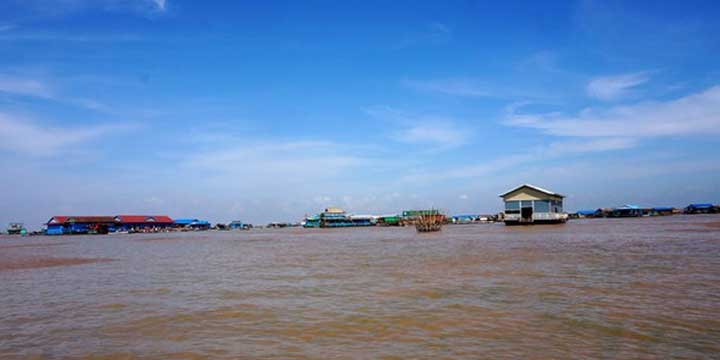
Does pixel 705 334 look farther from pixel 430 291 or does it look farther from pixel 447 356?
pixel 430 291

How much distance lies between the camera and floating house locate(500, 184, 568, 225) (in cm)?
4800

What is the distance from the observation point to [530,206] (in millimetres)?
48531

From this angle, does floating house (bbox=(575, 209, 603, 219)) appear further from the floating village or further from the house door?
the house door

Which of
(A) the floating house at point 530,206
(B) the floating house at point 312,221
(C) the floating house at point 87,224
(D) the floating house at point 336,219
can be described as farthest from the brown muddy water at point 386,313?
(B) the floating house at point 312,221

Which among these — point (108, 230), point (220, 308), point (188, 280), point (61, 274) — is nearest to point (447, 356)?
point (220, 308)

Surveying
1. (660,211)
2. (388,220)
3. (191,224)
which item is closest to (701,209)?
(660,211)

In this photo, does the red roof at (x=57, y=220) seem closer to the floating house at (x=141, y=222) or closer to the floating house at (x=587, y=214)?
the floating house at (x=141, y=222)

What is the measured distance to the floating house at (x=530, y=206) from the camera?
157 feet

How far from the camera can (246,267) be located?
17938mm

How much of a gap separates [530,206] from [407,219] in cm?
4652

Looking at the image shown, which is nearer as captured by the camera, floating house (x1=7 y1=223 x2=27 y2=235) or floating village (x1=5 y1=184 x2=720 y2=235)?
floating village (x1=5 y1=184 x2=720 y2=235)

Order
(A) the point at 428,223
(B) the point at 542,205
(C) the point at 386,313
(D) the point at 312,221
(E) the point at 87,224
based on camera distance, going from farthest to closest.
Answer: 1. (D) the point at 312,221
2. (E) the point at 87,224
3. (A) the point at 428,223
4. (B) the point at 542,205
5. (C) the point at 386,313

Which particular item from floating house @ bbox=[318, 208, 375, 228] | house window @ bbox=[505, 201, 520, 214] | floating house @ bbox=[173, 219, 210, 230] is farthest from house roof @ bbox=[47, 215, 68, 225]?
house window @ bbox=[505, 201, 520, 214]

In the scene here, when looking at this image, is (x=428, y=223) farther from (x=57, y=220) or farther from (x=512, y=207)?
(x=57, y=220)
